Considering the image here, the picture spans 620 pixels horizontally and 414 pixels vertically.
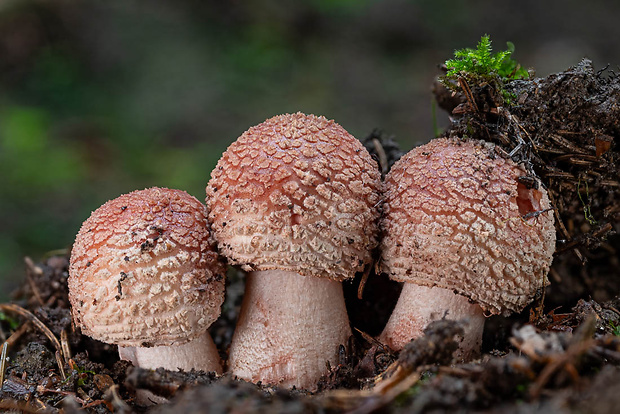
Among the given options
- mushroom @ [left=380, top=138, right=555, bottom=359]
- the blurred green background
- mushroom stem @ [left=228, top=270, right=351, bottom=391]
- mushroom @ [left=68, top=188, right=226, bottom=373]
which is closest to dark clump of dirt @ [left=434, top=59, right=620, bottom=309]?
mushroom @ [left=380, top=138, right=555, bottom=359]

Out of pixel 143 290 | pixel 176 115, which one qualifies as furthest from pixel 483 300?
pixel 176 115

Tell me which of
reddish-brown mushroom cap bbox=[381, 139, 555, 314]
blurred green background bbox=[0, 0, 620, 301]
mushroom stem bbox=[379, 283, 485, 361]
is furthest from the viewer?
blurred green background bbox=[0, 0, 620, 301]

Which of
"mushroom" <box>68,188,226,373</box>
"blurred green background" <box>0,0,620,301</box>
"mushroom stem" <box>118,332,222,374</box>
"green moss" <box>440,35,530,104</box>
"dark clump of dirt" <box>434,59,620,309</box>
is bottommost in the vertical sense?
"mushroom stem" <box>118,332,222,374</box>

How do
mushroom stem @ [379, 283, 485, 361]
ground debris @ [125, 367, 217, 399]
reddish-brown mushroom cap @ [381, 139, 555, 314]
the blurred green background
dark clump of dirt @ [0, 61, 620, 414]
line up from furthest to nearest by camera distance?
the blurred green background → mushroom stem @ [379, 283, 485, 361] → reddish-brown mushroom cap @ [381, 139, 555, 314] → ground debris @ [125, 367, 217, 399] → dark clump of dirt @ [0, 61, 620, 414]

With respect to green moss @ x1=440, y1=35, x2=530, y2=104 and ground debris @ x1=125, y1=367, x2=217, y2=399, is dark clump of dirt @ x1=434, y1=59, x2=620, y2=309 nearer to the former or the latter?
green moss @ x1=440, y1=35, x2=530, y2=104

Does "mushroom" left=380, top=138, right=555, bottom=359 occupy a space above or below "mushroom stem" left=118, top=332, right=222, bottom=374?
above

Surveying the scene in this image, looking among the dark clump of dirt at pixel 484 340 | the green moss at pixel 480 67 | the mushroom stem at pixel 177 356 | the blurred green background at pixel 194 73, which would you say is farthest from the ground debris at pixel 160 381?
the blurred green background at pixel 194 73

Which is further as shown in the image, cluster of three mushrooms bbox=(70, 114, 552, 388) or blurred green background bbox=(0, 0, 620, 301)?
blurred green background bbox=(0, 0, 620, 301)
